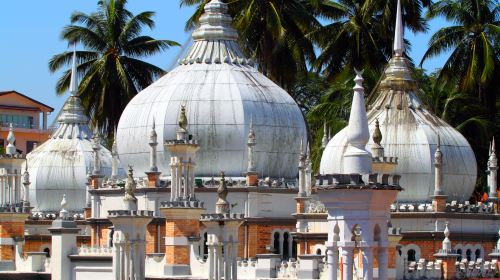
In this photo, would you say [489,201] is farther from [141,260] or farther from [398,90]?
[141,260]

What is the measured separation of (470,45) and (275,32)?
879 cm

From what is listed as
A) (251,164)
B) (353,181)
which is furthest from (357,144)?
(251,164)

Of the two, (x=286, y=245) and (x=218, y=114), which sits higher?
(x=218, y=114)

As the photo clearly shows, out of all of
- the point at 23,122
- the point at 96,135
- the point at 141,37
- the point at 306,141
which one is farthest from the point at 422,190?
the point at 23,122

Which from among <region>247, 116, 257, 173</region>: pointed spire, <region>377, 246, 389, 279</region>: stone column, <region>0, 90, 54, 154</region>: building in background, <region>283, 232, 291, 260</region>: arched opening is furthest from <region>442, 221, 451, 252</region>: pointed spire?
<region>0, 90, 54, 154</region>: building in background

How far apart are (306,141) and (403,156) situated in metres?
5.82

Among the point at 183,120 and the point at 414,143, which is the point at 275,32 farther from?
the point at 183,120

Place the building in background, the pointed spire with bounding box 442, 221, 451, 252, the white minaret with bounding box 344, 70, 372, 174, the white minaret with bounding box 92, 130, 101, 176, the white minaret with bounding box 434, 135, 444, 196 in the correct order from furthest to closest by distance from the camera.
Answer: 1. the building in background
2. the white minaret with bounding box 92, 130, 101, 176
3. the white minaret with bounding box 434, 135, 444, 196
4. the pointed spire with bounding box 442, 221, 451, 252
5. the white minaret with bounding box 344, 70, 372, 174

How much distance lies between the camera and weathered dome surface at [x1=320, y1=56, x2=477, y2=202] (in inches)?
2176

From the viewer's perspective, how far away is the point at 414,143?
55.7 m

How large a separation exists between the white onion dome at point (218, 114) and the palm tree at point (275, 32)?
625 cm

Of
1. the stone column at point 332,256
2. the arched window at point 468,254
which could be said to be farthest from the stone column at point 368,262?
the arched window at point 468,254

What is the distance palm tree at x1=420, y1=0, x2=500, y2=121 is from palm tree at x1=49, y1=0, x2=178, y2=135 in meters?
13.4

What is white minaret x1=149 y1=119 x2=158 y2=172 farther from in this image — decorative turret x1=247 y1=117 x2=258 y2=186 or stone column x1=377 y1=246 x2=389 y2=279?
stone column x1=377 y1=246 x2=389 y2=279
